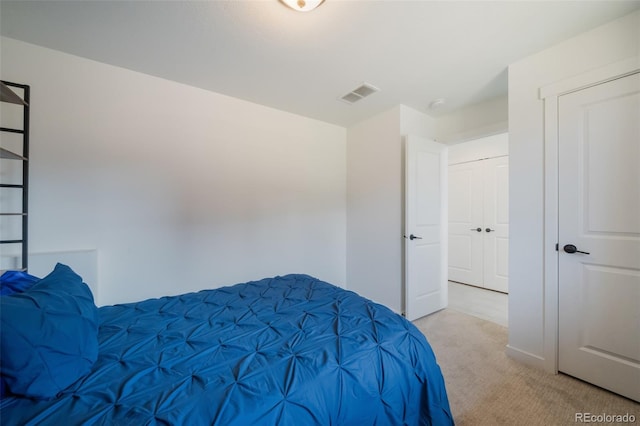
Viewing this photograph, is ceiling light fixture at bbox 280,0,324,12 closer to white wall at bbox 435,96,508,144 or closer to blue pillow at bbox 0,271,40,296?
blue pillow at bbox 0,271,40,296

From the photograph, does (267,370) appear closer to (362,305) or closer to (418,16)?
(362,305)

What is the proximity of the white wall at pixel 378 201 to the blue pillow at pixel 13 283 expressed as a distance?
2850mm

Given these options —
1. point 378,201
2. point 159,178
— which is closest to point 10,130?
point 159,178

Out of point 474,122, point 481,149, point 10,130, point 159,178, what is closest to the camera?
point 10,130

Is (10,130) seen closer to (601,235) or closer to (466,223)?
(601,235)

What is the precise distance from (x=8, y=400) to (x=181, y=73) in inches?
92.6

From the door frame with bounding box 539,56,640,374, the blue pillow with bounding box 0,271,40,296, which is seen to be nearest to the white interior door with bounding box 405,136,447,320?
the door frame with bounding box 539,56,640,374

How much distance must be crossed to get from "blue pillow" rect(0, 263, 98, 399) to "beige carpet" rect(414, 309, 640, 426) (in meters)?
1.90

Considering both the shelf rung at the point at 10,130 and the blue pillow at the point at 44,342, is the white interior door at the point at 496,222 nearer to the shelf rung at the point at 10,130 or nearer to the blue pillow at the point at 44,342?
the blue pillow at the point at 44,342

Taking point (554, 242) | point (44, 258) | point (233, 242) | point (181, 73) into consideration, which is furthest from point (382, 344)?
point (181, 73)

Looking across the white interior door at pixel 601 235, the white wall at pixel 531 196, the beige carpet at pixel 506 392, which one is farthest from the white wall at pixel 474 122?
the beige carpet at pixel 506 392

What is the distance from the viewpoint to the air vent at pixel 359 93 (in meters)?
2.42

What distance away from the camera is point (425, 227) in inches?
112

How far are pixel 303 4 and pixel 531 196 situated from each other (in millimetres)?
2152
